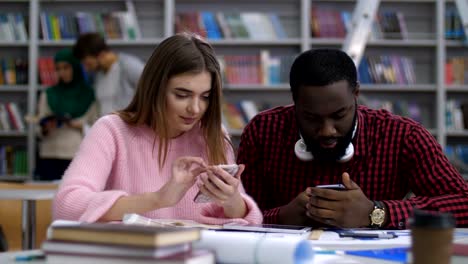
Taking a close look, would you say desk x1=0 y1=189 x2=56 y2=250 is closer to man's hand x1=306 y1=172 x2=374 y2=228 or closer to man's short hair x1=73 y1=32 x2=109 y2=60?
man's hand x1=306 y1=172 x2=374 y2=228

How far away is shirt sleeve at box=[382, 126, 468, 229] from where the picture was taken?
1.86 meters

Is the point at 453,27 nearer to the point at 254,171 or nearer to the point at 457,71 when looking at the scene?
the point at 457,71

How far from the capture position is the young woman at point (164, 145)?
65.7 inches

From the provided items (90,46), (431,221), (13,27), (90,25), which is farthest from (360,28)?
(13,27)

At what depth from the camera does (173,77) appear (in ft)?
6.05

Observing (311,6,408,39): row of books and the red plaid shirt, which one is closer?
the red plaid shirt

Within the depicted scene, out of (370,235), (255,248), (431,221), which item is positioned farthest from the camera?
(370,235)

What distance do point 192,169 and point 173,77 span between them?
0.36 metres

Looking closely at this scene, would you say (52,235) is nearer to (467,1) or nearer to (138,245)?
(138,245)

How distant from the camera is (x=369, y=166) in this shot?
1991 mm

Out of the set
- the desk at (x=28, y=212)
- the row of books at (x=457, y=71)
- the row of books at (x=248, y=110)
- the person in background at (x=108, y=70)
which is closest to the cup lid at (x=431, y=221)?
the desk at (x=28, y=212)

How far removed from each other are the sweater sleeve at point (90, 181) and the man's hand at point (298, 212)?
0.41 meters

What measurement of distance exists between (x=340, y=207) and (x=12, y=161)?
14.7ft

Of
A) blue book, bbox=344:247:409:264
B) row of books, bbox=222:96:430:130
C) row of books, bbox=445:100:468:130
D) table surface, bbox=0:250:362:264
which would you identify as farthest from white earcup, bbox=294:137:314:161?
row of books, bbox=445:100:468:130
